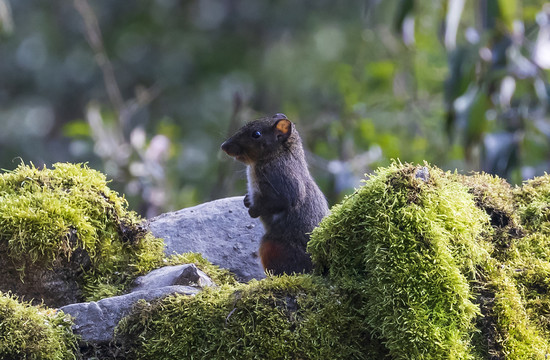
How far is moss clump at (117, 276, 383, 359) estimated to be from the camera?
9.75 ft

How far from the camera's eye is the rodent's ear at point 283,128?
16.2 ft

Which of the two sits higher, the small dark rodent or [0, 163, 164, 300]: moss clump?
the small dark rodent

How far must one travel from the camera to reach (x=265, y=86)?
1833cm

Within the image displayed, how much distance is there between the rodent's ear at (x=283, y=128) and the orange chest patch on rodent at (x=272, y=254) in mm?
849

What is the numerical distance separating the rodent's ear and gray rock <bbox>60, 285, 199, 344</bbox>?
187cm

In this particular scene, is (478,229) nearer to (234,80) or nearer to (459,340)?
(459,340)

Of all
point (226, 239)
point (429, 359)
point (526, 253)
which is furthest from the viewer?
point (226, 239)

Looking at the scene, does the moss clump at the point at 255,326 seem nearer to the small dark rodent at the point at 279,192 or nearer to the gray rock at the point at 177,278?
the gray rock at the point at 177,278

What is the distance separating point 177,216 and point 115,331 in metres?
1.80

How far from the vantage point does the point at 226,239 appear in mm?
4727

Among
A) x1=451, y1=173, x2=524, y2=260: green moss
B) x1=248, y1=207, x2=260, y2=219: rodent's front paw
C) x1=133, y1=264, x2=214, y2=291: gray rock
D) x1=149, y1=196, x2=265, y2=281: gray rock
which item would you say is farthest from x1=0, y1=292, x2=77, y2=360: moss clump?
x1=451, y1=173, x2=524, y2=260: green moss

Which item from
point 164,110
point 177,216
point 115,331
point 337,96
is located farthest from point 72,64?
point 115,331

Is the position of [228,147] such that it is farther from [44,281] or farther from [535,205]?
[535,205]

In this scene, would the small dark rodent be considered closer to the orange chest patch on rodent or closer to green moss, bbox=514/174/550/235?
the orange chest patch on rodent
